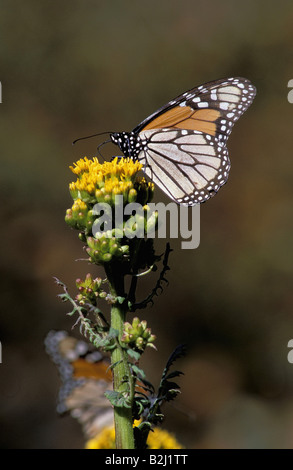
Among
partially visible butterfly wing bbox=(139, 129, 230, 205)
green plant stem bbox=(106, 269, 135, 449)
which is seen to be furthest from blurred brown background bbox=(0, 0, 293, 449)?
green plant stem bbox=(106, 269, 135, 449)

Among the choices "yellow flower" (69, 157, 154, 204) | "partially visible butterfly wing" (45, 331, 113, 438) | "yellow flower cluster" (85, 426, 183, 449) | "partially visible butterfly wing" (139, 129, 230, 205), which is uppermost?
"partially visible butterfly wing" (139, 129, 230, 205)

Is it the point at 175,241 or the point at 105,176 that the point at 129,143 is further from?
the point at 175,241

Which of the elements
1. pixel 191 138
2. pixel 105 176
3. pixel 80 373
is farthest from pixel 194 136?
pixel 80 373

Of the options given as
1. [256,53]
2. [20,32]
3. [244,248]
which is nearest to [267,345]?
[244,248]

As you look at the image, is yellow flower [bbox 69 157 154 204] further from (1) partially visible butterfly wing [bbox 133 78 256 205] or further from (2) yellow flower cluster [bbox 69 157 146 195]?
(1) partially visible butterfly wing [bbox 133 78 256 205]

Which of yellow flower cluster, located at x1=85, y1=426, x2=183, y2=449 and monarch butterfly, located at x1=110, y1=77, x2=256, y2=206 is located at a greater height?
monarch butterfly, located at x1=110, y1=77, x2=256, y2=206

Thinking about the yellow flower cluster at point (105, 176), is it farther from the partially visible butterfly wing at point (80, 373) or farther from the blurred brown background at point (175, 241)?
the blurred brown background at point (175, 241)

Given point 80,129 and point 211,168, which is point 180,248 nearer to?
point 80,129
